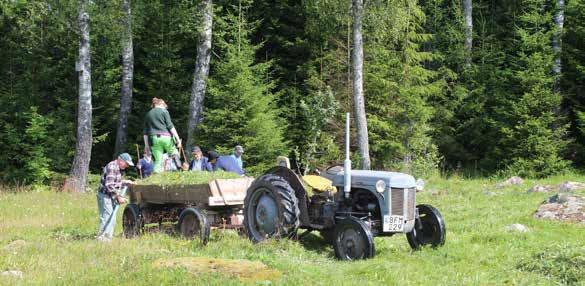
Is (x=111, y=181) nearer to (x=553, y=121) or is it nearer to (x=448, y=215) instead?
(x=448, y=215)

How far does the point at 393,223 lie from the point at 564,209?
16.0ft

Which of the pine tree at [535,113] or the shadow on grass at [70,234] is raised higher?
the pine tree at [535,113]

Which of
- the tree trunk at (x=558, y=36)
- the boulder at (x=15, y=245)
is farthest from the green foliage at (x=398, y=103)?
the boulder at (x=15, y=245)

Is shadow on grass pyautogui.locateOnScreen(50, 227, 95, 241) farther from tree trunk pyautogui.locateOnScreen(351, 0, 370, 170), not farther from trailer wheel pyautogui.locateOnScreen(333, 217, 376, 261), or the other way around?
tree trunk pyautogui.locateOnScreen(351, 0, 370, 170)

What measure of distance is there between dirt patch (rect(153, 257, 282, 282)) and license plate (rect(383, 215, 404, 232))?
80.7 inches

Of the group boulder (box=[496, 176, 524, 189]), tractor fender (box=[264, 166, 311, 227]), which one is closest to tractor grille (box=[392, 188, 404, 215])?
tractor fender (box=[264, 166, 311, 227])

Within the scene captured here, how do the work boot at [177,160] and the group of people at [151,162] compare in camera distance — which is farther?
the work boot at [177,160]

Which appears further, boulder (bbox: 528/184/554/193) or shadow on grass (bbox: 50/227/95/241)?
boulder (bbox: 528/184/554/193)

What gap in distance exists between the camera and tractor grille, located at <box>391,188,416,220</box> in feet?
28.6

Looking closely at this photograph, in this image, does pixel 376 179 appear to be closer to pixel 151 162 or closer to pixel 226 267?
pixel 226 267

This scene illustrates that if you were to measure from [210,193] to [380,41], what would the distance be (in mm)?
12961

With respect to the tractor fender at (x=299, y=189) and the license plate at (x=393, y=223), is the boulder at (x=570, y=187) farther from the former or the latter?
the tractor fender at (x=299, y=189)

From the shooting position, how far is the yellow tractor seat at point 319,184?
940cm

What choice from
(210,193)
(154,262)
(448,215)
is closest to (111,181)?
(210,193)
